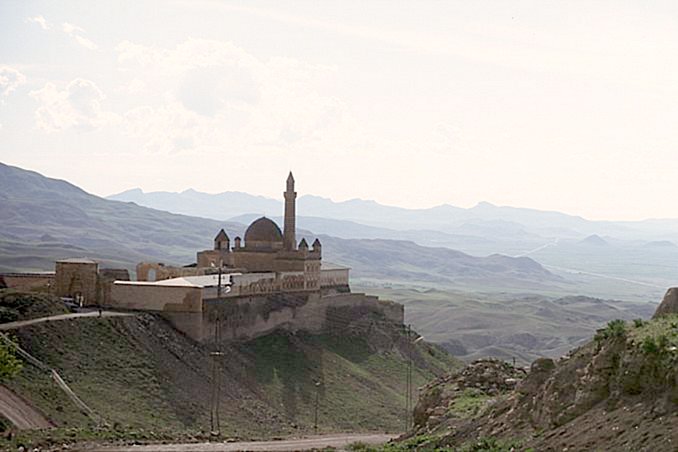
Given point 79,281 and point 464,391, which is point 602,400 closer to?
point 464,391

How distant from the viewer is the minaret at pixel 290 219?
211 ft

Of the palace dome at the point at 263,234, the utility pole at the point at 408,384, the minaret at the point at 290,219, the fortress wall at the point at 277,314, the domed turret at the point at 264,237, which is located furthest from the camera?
the minaret at the point at 290,219

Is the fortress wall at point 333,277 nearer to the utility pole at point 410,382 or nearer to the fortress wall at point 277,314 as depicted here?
the fortress wall at point 277,314

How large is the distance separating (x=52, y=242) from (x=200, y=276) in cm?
14643

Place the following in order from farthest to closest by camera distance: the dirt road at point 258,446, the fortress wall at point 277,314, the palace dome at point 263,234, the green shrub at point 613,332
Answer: the palace dome at point 263,234, the fortress wall at point 277,314, the dirt road at point 258,446, the green shrub at point 613,332

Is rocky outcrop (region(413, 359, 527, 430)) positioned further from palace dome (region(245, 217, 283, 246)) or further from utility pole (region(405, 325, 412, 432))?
palace dome (region(245, 217, 283, 246))

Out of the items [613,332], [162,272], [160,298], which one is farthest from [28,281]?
[613,332]

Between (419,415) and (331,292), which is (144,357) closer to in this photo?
(419,415)

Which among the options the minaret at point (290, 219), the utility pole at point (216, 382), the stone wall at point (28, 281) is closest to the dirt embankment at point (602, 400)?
the utility pole at point (216, 382)

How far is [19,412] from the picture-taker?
3319 centimetres

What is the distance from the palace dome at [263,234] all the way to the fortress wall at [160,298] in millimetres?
16182

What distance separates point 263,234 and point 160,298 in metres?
16.9

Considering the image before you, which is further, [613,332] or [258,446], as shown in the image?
[258,446]

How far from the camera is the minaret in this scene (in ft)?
211
